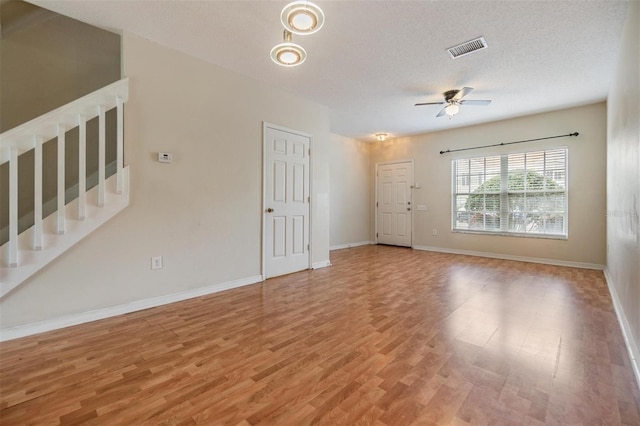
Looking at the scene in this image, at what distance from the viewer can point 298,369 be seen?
1789 millimetres

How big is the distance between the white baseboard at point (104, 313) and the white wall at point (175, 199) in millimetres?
41

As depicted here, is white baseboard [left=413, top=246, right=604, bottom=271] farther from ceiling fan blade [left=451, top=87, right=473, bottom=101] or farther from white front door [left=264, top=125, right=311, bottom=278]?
white front door [left=264, top=125, right=311, bottom=278]

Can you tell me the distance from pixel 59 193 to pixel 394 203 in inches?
246

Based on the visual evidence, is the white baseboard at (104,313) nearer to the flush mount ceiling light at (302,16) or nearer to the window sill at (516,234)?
the flush mount ceiling light at (302,16)

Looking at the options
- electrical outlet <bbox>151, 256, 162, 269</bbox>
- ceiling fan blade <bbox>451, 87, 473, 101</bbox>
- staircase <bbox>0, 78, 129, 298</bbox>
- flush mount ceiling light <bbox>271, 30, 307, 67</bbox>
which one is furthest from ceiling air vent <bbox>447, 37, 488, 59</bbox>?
electrical outlet <bbox>151, 256, 162, 269</bbox>

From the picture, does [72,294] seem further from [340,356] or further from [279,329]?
[340,356]

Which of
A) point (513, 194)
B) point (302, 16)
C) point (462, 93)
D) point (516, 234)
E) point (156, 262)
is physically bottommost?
point (156, 262)

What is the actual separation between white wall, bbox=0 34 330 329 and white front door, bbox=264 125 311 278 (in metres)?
0.17

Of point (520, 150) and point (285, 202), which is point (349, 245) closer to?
point (285, 202)

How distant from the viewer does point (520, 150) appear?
17.4ft

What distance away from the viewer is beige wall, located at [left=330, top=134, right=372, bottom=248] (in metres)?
6.70

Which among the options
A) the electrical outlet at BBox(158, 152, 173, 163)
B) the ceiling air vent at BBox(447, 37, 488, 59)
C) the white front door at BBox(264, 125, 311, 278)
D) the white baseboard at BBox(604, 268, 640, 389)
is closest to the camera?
the white baseboard at BBox(604, 268, 640, 389)

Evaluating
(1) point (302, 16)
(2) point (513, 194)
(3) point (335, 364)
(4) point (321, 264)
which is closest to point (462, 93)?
(2) point (513, 194)

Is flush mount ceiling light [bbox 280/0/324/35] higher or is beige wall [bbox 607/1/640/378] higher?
flush mount ceiling light [bbox 280/0/324/35]
